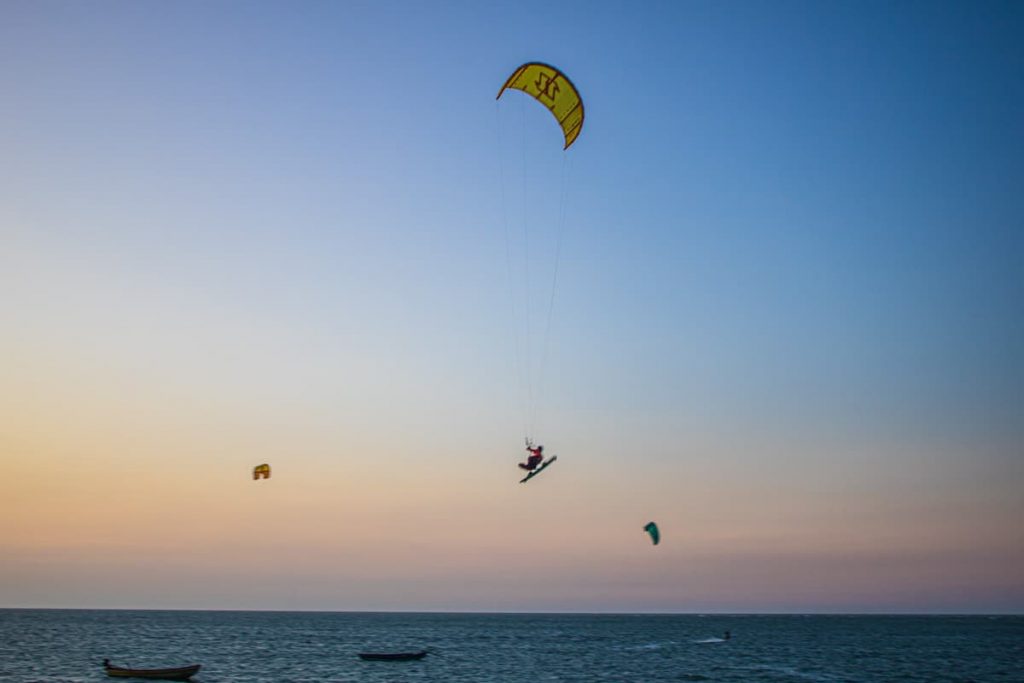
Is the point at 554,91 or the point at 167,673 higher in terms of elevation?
the point at 554,91

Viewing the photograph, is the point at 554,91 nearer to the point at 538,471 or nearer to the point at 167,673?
the point at 538,471

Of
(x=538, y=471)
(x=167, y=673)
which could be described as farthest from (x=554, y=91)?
(x=167, y=673)

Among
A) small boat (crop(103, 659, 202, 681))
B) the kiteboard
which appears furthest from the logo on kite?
small boat (crop(103, 659, 202, 681))

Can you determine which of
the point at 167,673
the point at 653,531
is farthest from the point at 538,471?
the point at 167,673

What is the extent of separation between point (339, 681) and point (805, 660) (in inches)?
1537

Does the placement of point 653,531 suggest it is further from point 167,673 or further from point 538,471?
point 167,673

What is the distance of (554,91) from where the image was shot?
25609mm

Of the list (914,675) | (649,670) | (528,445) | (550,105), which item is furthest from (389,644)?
(550,105)

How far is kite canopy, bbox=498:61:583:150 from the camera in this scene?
82.8 ft

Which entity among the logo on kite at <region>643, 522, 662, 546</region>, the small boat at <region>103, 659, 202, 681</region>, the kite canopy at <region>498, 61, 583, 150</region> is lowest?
the small boat at <region>103, 659, 202, 681</region>

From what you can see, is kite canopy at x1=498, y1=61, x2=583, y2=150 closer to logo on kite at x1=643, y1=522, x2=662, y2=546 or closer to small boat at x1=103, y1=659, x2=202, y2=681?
logo on kite at x1=643, y1=522, x2=662, y2=546

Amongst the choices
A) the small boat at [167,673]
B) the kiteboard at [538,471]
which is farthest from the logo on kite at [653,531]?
the small boat at [167,673]

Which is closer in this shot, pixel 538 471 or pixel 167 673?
pixel 538 471

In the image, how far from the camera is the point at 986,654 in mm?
76750
